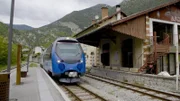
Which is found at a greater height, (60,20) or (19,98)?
(60,20)

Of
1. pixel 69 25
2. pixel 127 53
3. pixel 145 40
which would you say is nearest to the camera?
pixel 145 40

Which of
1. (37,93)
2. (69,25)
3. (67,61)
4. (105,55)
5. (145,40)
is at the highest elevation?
(69,25)

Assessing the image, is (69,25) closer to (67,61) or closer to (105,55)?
(105,55)

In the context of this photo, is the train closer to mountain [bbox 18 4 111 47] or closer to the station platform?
the station platform

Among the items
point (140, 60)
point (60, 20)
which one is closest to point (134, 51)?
point (140, 60)

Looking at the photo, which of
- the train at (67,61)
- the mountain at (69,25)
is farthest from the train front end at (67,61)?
the mountain at (69,25)

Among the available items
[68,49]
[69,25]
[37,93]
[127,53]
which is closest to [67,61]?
[68,49]

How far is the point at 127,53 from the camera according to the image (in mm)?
19188

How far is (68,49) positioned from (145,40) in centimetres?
693

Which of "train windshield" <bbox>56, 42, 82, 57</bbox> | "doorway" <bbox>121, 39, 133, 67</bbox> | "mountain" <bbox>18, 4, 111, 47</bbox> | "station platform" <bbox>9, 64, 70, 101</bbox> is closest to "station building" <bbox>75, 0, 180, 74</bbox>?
"doorway" <bbox>121, 39, 133, 67</bbox>

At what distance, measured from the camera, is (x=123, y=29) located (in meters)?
15.9

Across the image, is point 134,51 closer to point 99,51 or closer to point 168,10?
point 168,10

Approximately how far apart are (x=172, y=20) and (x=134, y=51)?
198 inches

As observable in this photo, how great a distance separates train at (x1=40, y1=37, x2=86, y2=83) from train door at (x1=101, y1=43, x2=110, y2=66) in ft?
34.5
